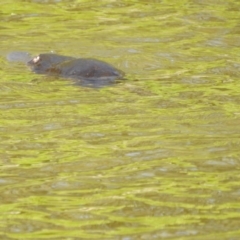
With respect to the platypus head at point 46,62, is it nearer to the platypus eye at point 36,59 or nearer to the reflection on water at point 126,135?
the platypus eye at point 36,59

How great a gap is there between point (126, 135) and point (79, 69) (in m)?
2.04

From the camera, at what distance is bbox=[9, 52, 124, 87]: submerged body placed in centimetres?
921

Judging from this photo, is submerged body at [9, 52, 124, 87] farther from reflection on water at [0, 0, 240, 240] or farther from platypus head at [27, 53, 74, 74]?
reflection on water at [0, 0, 240, 240]

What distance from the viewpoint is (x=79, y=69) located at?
9.34m

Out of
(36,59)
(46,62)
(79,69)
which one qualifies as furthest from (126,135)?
(36,59)

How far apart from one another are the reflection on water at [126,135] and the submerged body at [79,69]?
16 cm

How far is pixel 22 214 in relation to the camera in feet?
19.2

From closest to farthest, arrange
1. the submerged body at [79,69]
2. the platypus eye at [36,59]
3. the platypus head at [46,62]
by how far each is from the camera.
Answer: the submerged body at [79,69] → the platypus head at [46,62] → the platypus eye at [36,59]

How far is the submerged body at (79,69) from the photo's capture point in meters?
9.21

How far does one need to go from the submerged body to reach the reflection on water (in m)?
0.16

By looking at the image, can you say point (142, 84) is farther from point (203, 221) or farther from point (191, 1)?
point (191, 1)

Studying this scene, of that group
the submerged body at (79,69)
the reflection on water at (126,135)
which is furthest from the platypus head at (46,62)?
the reflection on water at (126,135)

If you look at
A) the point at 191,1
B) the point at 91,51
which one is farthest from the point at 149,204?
the point at 191,1

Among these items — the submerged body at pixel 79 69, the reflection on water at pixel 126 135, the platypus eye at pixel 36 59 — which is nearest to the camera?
the reflection on water at pixel 126 135
